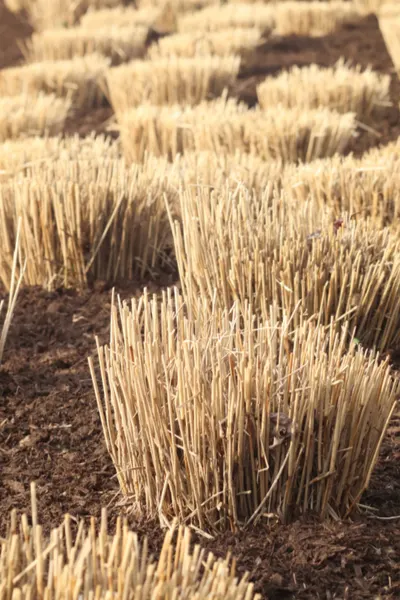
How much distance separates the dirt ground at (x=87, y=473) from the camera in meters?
2.10

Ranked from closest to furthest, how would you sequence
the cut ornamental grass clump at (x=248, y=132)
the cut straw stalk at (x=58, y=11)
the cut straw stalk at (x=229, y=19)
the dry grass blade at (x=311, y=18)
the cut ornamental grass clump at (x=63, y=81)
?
the cut ornamental grass clump at (x=248, y=132)
the cut ornamental grass clump at (x=63, y=81)
the cut straw stalk at (x=229, y=19)
the dry grass blade at (x=311, y=18)
the cut straw stalk at (x=58, y=11)

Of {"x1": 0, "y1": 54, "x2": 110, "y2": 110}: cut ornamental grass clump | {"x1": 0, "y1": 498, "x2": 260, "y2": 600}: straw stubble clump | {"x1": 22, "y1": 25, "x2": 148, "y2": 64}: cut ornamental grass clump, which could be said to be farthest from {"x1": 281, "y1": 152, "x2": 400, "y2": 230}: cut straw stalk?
{"x1": 22, "y1": 25, "x2": 148, "y2": 64}: cut ornamental grass clump

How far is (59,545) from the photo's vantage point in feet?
5.35

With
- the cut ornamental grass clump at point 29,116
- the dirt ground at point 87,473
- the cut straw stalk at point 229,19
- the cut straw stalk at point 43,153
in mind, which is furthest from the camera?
the cut straw stalk at point 229,19

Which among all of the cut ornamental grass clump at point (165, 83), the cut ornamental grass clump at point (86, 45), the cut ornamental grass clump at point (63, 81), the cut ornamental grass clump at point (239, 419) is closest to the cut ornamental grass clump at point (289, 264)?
the cut ornamental grass clump at point (239, 419)

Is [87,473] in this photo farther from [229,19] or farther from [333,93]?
[229,19]

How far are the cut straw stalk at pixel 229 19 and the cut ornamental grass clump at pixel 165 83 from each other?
2230 mm

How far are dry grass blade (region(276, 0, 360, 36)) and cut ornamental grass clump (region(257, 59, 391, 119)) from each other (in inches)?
124

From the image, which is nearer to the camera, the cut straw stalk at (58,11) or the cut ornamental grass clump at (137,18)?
the cut ornamental grass clump at (137,18)

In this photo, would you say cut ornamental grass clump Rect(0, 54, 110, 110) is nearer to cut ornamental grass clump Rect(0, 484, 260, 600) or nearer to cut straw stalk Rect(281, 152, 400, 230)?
cut straw stalk Rect(281, 152, 400, 230)

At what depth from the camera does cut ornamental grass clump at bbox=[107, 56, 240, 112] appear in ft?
22.9

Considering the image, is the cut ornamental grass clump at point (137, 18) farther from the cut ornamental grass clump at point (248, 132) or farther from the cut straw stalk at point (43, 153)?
the cut straw stalk at point (43, 153)

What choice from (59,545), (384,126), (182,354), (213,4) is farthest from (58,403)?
(213,4)

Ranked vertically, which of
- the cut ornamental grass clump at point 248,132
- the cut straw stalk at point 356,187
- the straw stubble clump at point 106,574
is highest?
the straw stubble clump at point 106,574
